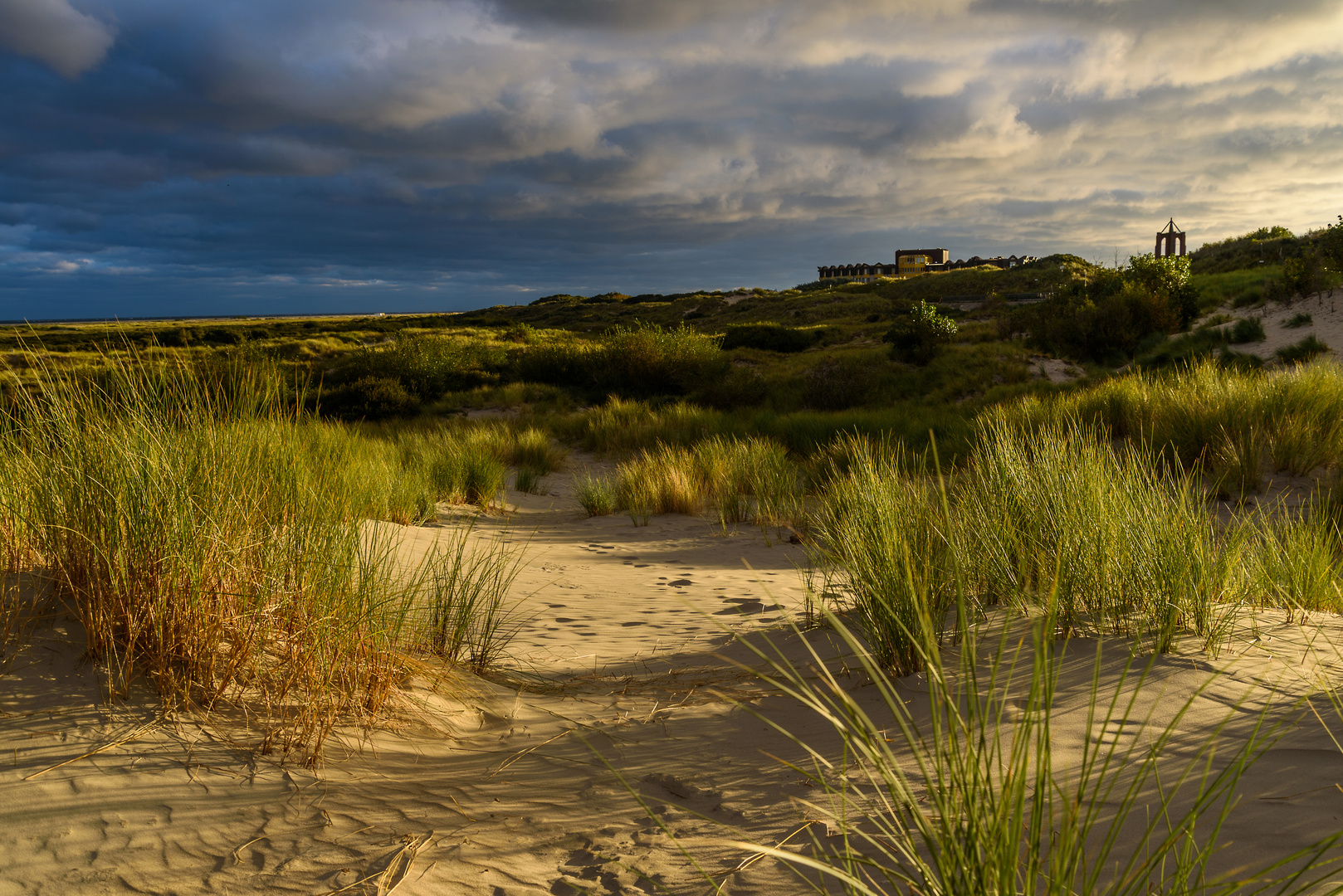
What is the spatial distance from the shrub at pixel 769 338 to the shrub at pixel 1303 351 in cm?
1651

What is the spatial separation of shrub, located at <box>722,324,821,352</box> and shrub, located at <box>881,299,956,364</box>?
25.0ft

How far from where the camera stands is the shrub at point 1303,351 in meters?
13.5

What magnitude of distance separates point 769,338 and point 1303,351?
58.3 ft

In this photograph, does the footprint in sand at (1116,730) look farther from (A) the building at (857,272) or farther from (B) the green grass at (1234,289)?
(A) the building at (857,272)

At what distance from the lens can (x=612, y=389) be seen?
61.8ft

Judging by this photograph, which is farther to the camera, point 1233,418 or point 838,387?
point 838,387

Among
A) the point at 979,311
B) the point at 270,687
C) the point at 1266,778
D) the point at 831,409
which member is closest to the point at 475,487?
the point at 270,687

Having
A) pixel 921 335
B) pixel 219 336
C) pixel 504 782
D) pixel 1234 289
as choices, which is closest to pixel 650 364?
pixel 921 335

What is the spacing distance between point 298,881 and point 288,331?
47.5 meters

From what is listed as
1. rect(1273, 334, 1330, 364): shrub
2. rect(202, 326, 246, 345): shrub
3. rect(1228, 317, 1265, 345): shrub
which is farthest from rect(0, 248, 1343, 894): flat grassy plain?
rect(202, 326, 246, 345): shrub

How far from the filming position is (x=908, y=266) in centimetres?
8988

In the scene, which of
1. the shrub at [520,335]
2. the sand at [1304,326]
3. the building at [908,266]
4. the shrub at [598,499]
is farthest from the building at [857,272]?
the shrub at [598,499]

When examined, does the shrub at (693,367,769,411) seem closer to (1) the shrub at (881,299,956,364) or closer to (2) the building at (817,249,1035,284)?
(1) the shrub at (881,299,956,364)

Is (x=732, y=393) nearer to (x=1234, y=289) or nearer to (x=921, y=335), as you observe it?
(x=921, y=335)
